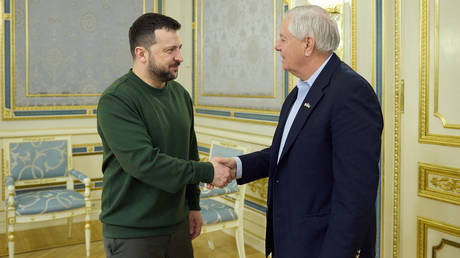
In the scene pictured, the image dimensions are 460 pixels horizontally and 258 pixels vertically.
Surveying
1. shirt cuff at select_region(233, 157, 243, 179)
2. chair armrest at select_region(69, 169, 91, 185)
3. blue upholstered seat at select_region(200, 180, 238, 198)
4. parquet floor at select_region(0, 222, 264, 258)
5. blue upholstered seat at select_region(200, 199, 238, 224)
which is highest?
shirt cuff at select_region(233, 157, 243, 179)

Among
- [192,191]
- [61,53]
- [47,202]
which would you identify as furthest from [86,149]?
[192,191]

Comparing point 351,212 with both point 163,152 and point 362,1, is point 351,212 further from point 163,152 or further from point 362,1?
point 362,1

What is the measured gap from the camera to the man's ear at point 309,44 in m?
1.70

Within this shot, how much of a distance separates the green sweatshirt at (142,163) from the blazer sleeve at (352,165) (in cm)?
63

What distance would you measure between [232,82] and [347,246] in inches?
124

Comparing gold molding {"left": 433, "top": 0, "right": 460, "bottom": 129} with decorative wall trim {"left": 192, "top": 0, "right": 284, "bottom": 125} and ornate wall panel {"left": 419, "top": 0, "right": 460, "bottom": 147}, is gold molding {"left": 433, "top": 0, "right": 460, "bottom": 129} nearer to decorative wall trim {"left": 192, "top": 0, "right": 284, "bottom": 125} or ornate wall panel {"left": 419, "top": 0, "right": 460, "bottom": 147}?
ornate wall panel {"left": 419, "top": 0, "right": 460, "bottom": 147}

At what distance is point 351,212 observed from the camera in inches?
60.6

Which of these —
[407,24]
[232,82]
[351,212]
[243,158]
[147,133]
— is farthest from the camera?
[232,82]

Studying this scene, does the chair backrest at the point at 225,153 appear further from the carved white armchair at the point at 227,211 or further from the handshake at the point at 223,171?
the handshake at the point at 223,171

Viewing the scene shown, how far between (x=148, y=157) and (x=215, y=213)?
1.87 metres

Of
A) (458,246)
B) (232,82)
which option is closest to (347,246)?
(458,246)

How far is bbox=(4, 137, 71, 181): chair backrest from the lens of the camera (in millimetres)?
4262

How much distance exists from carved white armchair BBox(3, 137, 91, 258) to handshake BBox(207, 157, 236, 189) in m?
2.12

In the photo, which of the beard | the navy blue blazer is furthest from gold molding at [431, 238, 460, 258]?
the beard
